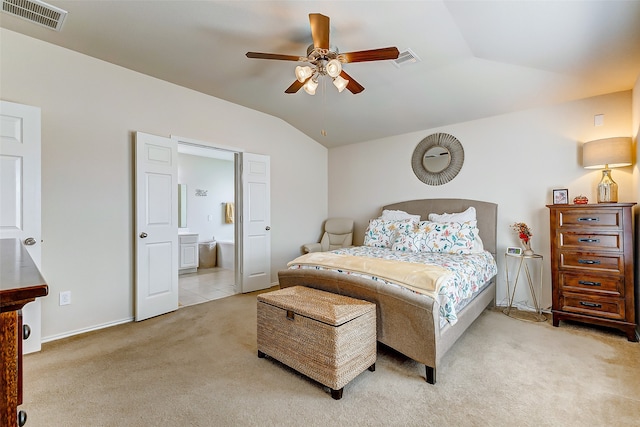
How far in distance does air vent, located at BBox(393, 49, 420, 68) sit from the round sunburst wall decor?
1496 millimetres

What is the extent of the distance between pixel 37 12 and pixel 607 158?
201 inches

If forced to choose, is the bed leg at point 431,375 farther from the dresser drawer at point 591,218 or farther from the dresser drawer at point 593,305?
the dresser drawer at point 591,218

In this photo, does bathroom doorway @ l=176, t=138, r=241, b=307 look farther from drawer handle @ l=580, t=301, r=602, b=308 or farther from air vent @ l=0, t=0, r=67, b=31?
drawer handle @ l=580, t=301, r=602, b=308

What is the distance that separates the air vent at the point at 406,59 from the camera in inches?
112

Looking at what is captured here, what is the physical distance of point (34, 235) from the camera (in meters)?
2.56

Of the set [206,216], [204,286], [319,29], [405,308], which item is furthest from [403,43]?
[206,216]

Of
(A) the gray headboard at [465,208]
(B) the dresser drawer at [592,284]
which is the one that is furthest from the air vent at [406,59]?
(B) the dresser drawer at [592,284]

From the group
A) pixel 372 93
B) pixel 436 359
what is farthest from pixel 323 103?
pixel 436 359

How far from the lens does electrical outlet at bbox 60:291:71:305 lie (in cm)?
284

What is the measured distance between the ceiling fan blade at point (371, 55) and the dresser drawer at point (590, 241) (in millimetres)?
2454

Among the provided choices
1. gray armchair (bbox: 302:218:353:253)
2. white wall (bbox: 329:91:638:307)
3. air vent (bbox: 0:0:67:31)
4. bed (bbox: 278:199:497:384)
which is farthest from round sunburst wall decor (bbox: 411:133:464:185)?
air vent (bbox: 0:0:67:31)

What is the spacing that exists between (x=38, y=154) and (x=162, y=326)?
1.93 m

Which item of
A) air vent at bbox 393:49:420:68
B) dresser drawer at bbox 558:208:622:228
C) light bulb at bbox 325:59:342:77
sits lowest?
dresser drawer at bbox 558:208:622:228

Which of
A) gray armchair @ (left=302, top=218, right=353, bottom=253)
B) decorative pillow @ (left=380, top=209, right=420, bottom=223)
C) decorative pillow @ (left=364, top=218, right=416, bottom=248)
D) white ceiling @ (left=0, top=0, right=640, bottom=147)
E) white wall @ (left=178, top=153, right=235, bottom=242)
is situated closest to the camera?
white ceiling @ (left=0, top=0, right=640, bottom=147)
